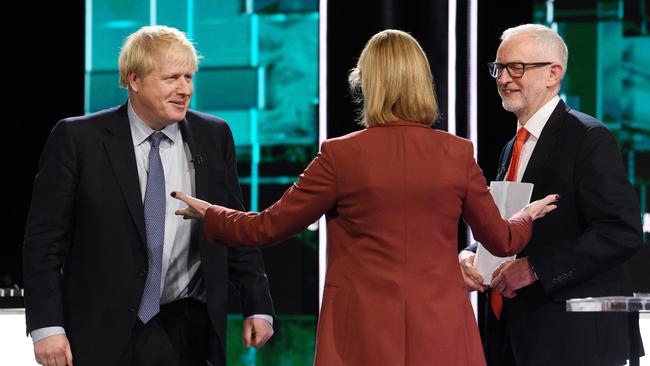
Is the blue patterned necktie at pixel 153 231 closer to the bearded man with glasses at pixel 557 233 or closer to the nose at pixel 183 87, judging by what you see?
the nose at pixel 183 87

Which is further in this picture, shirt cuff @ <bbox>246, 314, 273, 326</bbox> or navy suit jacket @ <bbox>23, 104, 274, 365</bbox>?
shirt cuff @ <bbox>246, 314, 273, 326</bbox>

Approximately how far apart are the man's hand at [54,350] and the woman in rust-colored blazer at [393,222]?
69cm

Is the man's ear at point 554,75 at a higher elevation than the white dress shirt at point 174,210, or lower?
higher

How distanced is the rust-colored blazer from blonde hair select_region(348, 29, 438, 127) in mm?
36

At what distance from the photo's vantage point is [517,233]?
8.23 feet

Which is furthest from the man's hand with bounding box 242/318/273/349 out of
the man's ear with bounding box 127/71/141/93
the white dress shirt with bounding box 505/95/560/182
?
the white dress shirt with bounding box 505/95/560/182

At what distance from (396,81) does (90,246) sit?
3.03 feet

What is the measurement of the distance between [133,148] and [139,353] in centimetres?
55

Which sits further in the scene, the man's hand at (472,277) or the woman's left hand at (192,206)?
the man's hand at (472,277)

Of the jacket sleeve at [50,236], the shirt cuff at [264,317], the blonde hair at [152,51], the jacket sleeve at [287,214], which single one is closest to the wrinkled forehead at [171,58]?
the blonde hair at [152,51]

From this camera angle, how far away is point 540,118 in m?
2.85

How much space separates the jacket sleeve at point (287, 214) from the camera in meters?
2.32

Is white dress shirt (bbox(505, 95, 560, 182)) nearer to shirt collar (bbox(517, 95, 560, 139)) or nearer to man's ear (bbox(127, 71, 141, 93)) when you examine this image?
shirt collar (bbox(517, 95, 560, 139))

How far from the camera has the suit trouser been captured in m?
2.58
